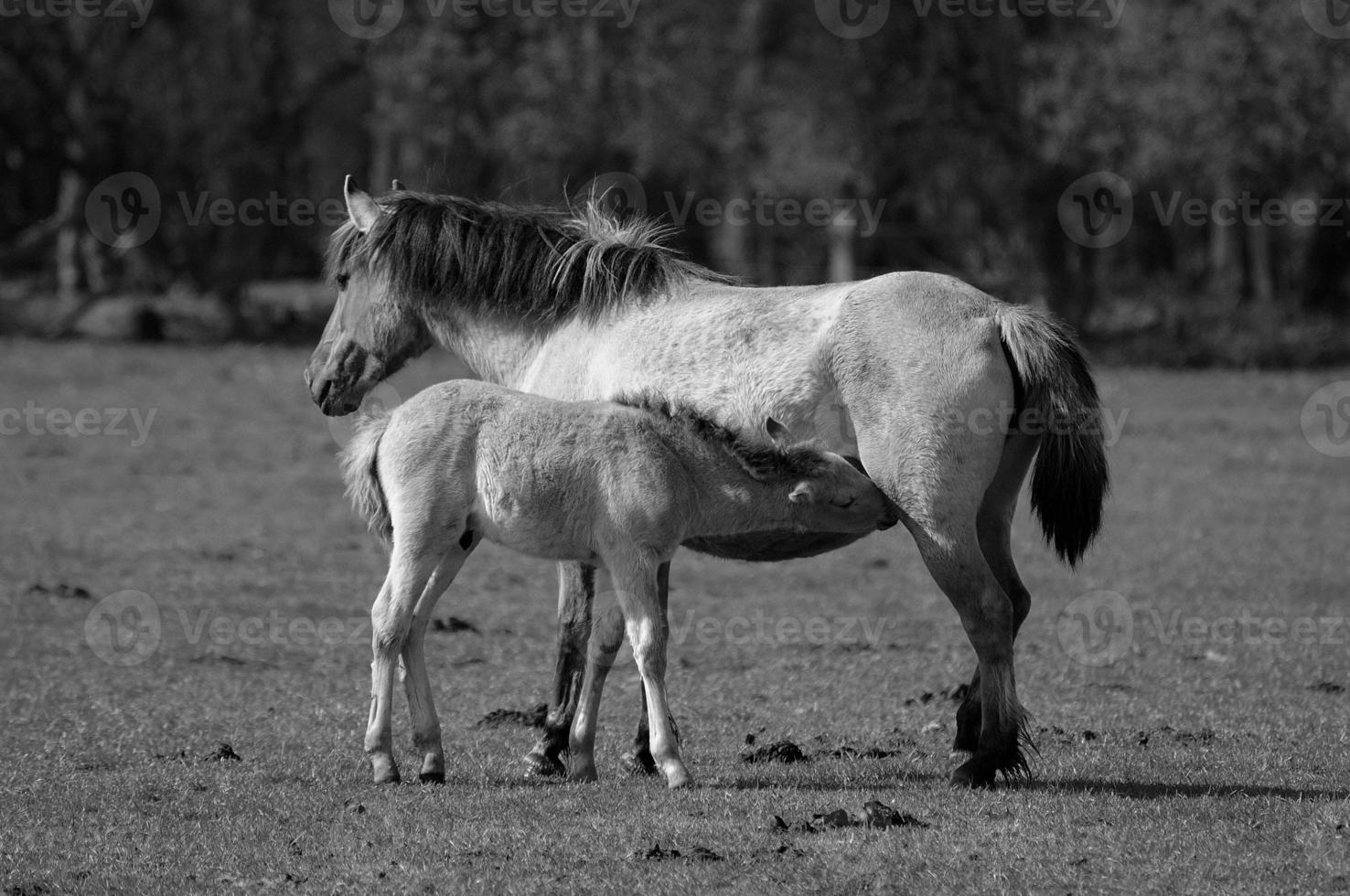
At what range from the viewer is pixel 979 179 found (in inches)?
1383

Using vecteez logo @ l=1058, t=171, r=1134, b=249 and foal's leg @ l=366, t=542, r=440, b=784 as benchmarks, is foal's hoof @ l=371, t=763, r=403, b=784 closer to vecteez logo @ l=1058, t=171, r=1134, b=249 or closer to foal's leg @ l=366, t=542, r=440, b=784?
foal's leg @ l=366, t=542, r=440, b=784

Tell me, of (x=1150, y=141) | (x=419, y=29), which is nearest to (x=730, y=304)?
(x=1150, y=141)

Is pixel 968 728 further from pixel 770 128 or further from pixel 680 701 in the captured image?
pixel 770 128

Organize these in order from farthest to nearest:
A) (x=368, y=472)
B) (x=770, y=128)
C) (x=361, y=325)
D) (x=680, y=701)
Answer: (x=770, y=128) → (x=680, y=701) → (x=361, y=325) → (x=368, y=472)

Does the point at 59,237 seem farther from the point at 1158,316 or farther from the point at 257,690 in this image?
the point at 257,690

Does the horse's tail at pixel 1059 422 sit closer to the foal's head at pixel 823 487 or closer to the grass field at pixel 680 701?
the foal's head at pixel 823 487

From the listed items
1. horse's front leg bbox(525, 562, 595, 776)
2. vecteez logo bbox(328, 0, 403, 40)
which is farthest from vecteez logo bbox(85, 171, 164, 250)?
horse's front leg bbox(525, 562, 595, 776)

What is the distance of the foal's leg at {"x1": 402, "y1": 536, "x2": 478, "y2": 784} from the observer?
7.92m

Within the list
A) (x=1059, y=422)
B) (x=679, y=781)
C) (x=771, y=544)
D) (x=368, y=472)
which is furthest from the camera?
(x=771, y=544)

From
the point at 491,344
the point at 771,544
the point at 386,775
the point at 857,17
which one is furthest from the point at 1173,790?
the point at 857,17

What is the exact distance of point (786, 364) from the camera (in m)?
8.01

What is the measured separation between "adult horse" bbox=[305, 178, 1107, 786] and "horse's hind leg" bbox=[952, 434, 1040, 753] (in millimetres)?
11

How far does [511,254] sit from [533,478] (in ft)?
6.50

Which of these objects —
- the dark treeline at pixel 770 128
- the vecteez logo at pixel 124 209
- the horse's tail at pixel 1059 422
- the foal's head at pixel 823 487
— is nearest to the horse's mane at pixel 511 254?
the foal's head at pixel 823 487
